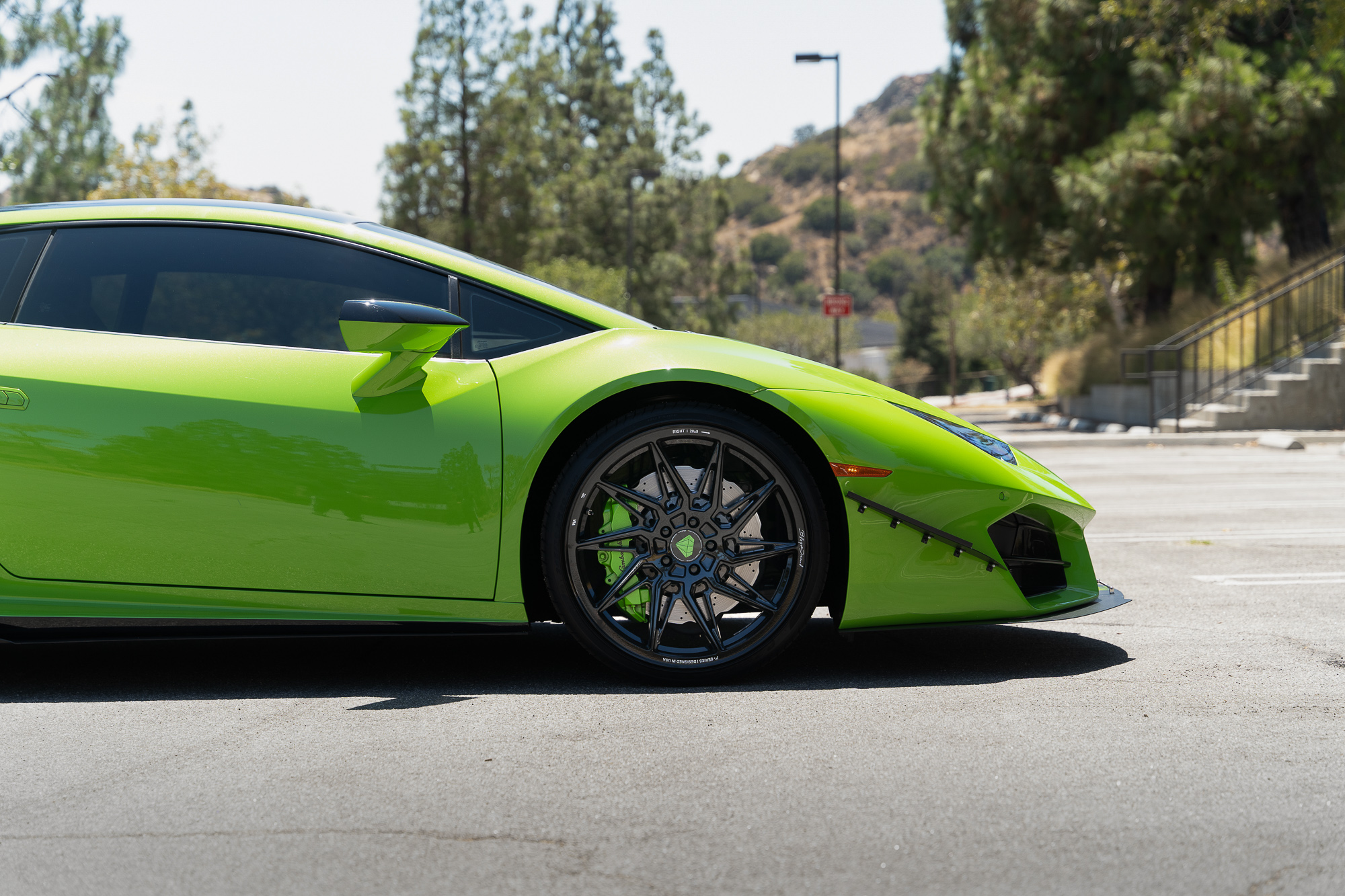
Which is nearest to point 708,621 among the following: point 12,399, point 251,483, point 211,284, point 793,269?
point 251,483

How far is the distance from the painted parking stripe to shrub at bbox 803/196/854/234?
18126 centimetres

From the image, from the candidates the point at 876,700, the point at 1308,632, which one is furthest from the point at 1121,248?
the point at 876,700

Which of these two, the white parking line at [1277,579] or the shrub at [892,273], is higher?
the shrub at [892,273]

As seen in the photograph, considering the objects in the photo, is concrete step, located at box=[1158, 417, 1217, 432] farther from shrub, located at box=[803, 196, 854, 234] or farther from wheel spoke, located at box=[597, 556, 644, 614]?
shrub, located at box=[803, 196, 854, 234]

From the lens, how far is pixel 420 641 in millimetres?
4188

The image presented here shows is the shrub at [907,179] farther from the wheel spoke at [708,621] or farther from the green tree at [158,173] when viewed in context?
the wheel spoke at [708,621]

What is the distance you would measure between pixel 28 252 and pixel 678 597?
88.1 inches

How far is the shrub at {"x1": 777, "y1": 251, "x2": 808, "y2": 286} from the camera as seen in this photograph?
176 m

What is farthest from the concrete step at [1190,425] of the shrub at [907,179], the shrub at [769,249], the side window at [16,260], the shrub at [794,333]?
the shrub at [907,179]

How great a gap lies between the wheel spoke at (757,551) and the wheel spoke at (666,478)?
19 centimetres

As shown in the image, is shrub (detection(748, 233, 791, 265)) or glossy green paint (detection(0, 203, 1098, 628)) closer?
glossy green paint (detection(0, 203, 1098, 628))

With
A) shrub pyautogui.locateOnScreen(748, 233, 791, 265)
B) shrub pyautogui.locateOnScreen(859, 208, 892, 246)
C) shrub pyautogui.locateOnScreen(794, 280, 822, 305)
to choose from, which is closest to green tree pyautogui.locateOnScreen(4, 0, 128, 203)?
shrub pyautogui.locateOnScreen(794, 280, 822, 305)

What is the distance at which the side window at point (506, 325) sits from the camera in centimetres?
342

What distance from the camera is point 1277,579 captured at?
16.7 ft
